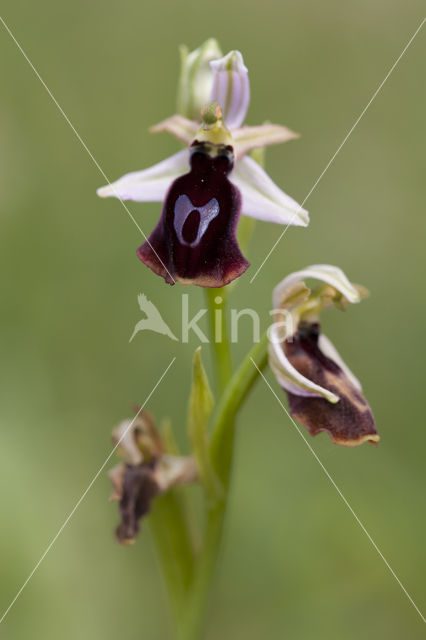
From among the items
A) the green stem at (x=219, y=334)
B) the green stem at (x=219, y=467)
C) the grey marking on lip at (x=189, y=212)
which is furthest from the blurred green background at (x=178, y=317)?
the grey marking on lip at (x=189, y=212)

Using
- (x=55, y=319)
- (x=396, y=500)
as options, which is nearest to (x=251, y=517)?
(x=396, y=500)

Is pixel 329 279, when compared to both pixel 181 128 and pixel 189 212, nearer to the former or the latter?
pixel 189 212

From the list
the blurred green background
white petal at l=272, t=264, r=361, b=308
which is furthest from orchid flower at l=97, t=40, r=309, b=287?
the blurred green background

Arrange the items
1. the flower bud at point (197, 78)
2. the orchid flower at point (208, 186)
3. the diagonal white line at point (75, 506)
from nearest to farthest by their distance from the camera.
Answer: the orchid flower at point (208, 186), the flower bud at point (197, 78), the diagonal white line at point (75, 506)

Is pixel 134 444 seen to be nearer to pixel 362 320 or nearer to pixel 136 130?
pixel 362 320

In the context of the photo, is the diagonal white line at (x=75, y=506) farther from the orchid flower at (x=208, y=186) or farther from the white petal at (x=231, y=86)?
the white petal at (x=231, y=86)

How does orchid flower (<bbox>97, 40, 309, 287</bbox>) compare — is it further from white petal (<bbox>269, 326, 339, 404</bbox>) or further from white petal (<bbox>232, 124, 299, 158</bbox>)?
white petal (<bbox>269, 326, 339, 404</bbox>)
